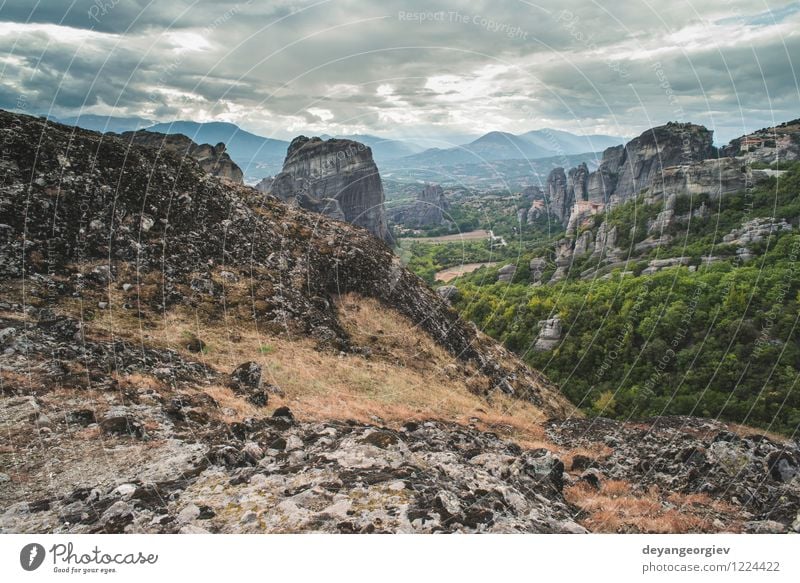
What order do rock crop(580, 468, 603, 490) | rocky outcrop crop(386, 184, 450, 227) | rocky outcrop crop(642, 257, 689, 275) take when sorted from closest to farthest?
1. rock crop(580, 468, 603, 490)
2. rocky outcrop crop(642, 257, 689, 275)
3. rocky outcrop crop(386, 184, 450, 227)

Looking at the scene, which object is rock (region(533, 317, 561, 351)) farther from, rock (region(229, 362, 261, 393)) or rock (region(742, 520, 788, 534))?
rock (region(229, 362, 261, 393))

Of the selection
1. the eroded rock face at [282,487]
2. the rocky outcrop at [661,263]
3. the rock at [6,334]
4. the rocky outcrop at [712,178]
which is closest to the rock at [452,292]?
the rocky outcrop at [661,263]

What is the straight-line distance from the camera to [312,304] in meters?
26.4

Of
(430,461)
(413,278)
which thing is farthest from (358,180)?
(430,461)

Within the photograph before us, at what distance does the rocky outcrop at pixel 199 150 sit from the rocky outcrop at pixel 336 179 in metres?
22.4

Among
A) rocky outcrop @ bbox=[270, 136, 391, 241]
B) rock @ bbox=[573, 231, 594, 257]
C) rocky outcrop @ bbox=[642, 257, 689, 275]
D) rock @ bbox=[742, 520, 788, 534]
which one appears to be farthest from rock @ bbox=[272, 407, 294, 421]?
rock @ bbox=[573, 231, 594, 257]

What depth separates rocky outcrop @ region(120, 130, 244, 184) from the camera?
2852 inches

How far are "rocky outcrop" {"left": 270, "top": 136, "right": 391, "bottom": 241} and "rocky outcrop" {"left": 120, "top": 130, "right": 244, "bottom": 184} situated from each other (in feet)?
73.6

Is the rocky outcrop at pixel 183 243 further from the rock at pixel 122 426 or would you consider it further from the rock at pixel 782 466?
the rock at pixel 782 466

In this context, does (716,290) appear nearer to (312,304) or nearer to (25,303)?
(312,304)

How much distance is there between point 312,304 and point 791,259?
62411mm

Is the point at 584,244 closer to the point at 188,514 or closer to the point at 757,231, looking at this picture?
the point at 757,231
